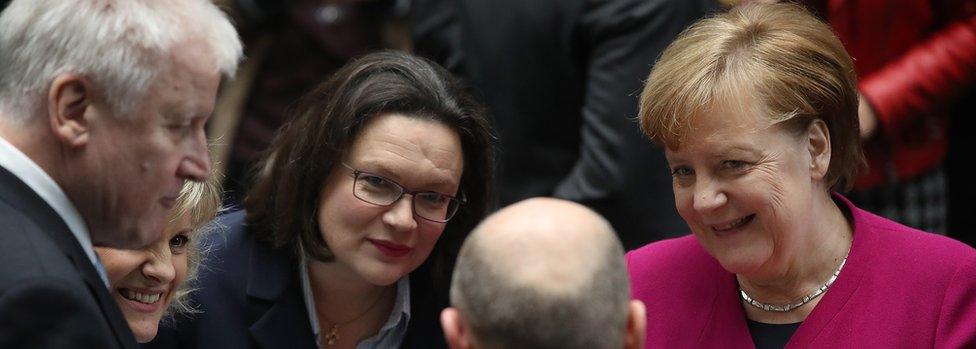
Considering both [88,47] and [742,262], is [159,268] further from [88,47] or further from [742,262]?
→ [742,262]

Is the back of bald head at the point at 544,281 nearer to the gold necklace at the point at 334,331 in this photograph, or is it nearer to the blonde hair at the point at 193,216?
the blonde hair at the point at 193,216

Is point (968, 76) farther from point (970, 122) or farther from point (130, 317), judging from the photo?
point (130, 317)

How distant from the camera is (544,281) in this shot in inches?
80.4

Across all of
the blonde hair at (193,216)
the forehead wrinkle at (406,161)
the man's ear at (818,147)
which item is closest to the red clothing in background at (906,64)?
the man's ear at (818,147)

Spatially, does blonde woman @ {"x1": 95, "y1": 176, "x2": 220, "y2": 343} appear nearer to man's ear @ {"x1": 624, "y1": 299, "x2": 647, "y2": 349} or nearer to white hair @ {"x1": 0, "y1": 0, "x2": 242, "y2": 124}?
white hair @ {"x1": 0, "y1": 0, "x2": 242, "y2": 124}

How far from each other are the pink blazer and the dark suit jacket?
3.38ft

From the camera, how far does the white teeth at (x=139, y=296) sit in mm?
3014

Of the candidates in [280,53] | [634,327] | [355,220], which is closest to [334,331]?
[355,220]

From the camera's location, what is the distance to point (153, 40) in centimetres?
226

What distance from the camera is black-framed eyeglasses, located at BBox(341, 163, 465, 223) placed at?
3242 mm

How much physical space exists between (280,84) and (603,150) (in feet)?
4.10

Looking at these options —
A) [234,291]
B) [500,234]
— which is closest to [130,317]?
[234,291]

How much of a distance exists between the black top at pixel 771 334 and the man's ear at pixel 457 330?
1.05 m

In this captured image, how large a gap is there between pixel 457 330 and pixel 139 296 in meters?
1.13
